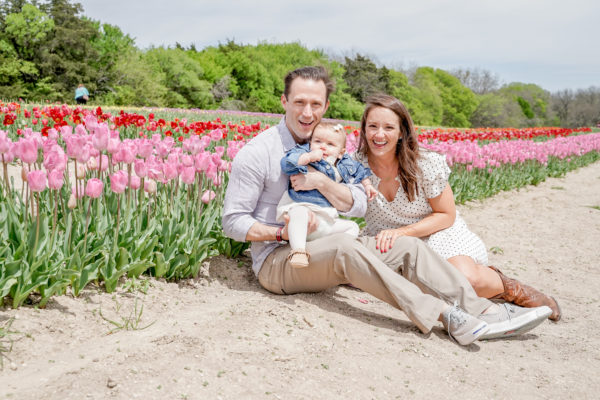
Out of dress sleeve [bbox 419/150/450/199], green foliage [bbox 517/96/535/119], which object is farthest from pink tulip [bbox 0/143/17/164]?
green foliage [bbox 517/96/535/119]

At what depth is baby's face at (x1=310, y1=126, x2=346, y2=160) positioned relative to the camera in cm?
308

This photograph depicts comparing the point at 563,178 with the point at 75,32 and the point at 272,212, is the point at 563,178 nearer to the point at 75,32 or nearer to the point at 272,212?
the point at 272,212

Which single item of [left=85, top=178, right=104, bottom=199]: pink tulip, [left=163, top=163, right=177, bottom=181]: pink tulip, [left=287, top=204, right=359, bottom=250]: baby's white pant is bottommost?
[left=287, top=204, right=359, bottom=250]: baby's white pant

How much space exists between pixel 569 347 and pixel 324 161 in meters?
1.81

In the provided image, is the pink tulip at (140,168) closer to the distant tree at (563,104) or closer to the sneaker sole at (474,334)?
the sneaker sole at (474,334)

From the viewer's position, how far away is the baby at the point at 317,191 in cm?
282

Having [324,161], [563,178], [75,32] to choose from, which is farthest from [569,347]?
[75,32]

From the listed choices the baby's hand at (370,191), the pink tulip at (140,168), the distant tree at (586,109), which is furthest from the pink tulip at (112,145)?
the distant tree at (586,109)

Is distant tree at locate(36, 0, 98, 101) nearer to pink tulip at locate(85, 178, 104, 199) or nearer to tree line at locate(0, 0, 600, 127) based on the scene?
tree line at locate(0, 0, 600, 127)

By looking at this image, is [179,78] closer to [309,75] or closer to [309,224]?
[309,75]

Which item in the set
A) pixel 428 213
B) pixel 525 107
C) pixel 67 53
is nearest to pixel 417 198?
pixel 428 213

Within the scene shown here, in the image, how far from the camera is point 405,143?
3.42m

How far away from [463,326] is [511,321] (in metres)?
0.35

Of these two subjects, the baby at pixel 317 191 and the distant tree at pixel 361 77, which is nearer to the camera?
the baby at pixel 317 191
